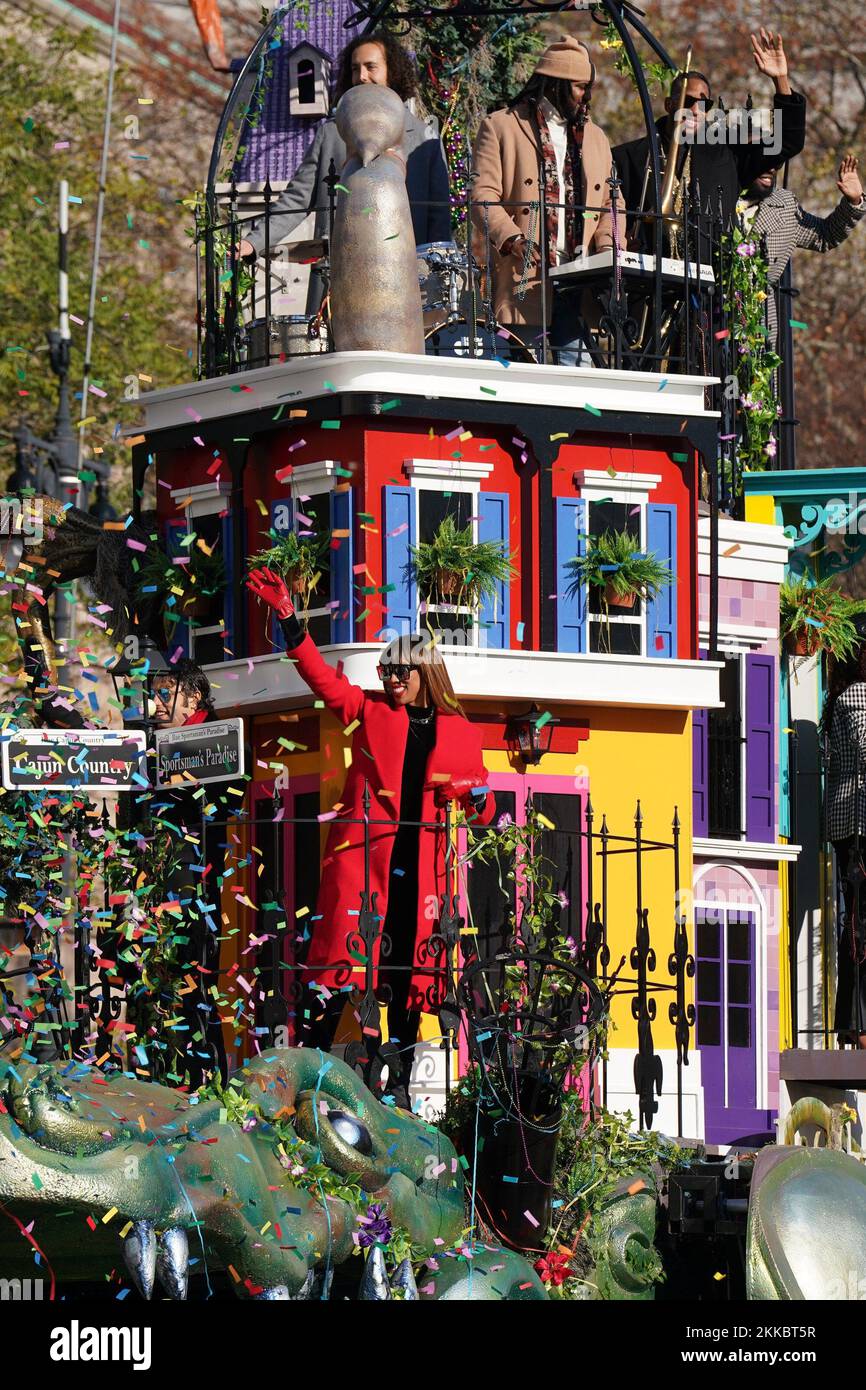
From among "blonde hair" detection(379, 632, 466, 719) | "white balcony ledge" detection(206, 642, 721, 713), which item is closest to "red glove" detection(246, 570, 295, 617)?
"blonde hair" detection(379, 632, 466, 719)

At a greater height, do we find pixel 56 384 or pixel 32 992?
pixel 56 384

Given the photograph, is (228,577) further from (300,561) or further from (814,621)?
(814,621)

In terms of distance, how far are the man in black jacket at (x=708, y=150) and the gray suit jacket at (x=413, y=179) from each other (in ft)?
4.18

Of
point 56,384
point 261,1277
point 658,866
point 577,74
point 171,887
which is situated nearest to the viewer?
point 261,1277

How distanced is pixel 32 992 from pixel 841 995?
6.24 meters

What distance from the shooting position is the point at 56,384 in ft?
133

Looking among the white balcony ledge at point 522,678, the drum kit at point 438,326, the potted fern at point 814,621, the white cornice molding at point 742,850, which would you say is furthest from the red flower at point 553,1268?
the potted fern at point 814,621

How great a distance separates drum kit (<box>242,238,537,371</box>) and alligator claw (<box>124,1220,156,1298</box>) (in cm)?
823

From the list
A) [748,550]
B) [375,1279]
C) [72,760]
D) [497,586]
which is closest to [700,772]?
[748,550]

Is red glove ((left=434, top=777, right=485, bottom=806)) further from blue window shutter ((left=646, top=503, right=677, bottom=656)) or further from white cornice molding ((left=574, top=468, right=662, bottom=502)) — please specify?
white cornice molding ((left=574, top=468, right=662, bottom=502))
